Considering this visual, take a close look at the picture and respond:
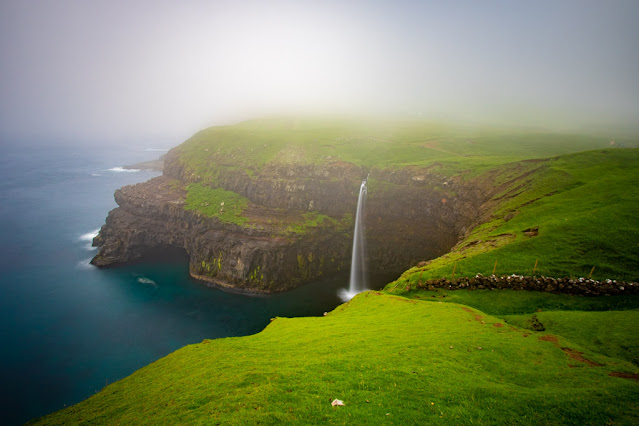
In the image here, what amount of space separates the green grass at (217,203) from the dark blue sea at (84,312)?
15.7 m

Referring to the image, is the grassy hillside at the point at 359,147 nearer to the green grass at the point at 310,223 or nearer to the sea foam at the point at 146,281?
the green grass at the point at 310,223

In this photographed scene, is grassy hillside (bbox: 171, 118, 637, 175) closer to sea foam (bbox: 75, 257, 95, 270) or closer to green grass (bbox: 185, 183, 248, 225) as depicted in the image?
green grass (bbox: 185, 183, 248, 225)

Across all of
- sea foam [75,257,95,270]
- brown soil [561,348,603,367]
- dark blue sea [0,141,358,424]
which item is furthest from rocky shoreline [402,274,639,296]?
sea foam [75,257,95,270]

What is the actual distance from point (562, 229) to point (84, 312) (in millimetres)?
76891

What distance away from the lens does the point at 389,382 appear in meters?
13.9

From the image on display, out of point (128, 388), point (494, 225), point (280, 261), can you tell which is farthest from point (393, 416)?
point (280, 261)

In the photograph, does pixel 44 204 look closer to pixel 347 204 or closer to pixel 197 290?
pixel 197 290

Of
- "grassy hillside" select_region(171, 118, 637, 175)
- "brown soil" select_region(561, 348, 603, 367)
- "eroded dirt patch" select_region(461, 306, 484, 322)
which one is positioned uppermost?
"grassy hillside" select_region(171, 118, 637, 175)

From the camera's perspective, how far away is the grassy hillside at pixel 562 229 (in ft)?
87.6

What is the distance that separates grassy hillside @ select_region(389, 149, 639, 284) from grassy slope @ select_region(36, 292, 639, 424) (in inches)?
395

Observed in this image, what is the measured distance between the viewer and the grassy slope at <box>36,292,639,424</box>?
37.1 feet

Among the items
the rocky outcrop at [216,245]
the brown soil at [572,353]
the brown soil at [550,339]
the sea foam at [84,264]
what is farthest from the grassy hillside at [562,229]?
the sea foam at [84,264]

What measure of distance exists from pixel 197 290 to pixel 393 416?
57461mm

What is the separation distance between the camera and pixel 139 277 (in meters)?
64.0
